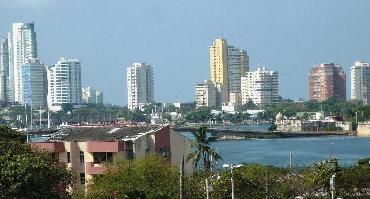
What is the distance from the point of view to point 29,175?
12922mm

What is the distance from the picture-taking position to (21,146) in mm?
14516

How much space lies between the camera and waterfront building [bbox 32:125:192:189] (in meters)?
16.3

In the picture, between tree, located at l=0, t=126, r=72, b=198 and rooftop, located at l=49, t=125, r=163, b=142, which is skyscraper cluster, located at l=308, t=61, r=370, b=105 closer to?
rooftop, located at l=49, t=125, r=163, b=142

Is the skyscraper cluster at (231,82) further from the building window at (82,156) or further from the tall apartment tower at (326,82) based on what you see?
the building window at (82,156)

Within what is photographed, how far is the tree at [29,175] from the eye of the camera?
504 inches

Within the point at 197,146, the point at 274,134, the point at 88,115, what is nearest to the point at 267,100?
the point at 88,115

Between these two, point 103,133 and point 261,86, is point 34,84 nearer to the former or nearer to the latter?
point 261,86

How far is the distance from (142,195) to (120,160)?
12.0 ft

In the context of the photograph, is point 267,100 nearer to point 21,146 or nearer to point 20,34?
point 20,34

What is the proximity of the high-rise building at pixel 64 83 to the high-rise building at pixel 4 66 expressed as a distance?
67.1 feet

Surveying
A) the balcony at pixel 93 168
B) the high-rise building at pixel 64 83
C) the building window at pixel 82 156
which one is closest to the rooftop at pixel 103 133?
the building window at pixel 82 156

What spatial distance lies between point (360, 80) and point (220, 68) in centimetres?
1670

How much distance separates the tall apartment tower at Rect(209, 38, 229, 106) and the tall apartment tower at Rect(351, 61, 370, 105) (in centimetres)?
1517

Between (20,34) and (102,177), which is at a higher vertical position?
(20,34)
